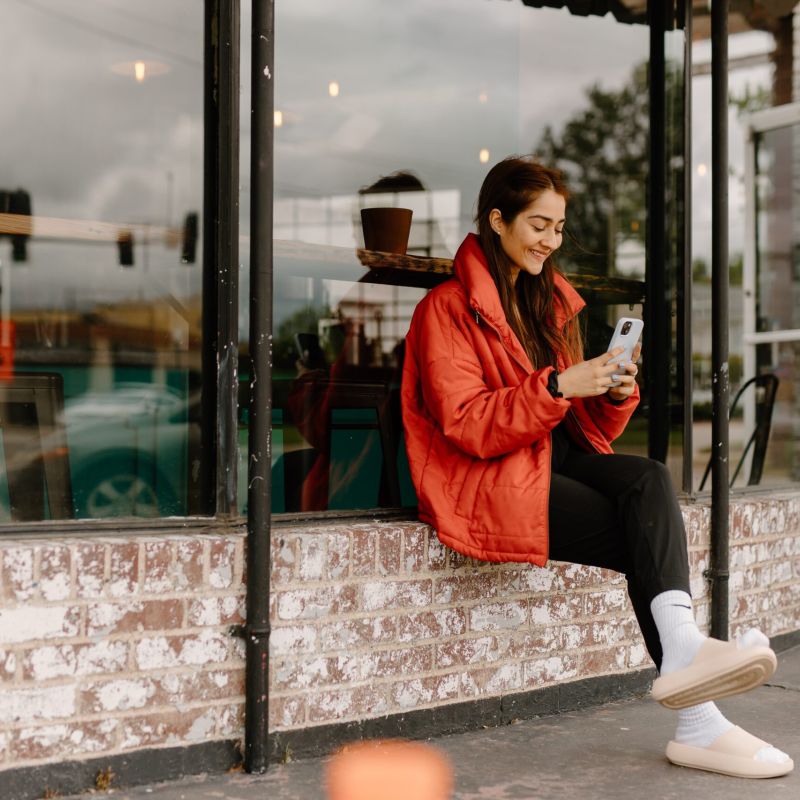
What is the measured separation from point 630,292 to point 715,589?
116 centimetres

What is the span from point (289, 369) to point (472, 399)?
82 centimetres

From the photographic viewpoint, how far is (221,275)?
2898 mm

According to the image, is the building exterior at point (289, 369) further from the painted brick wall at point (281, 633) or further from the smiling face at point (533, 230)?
the smiling face at point (533, 230)

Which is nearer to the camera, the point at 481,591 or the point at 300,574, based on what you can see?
the point at 300,574

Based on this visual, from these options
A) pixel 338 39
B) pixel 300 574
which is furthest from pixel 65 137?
pixel 300 574

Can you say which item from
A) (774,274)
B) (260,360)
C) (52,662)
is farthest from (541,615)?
(774,274)

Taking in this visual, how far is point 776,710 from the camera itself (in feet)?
11.2

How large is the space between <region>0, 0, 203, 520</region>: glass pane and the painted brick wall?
1.07 ft

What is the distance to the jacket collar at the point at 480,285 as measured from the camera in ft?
9.97

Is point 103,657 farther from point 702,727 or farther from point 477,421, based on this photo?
point 702,727

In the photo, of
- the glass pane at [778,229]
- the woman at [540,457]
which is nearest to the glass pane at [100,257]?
the woman at [540,457]

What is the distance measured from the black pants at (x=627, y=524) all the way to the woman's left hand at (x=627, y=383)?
188 mm

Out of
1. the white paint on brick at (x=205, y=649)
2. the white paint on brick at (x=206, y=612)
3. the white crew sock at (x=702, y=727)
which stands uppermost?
the white paint on brick at (x=206, y=612)

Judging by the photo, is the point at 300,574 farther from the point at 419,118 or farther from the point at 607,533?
the point at 419,118
